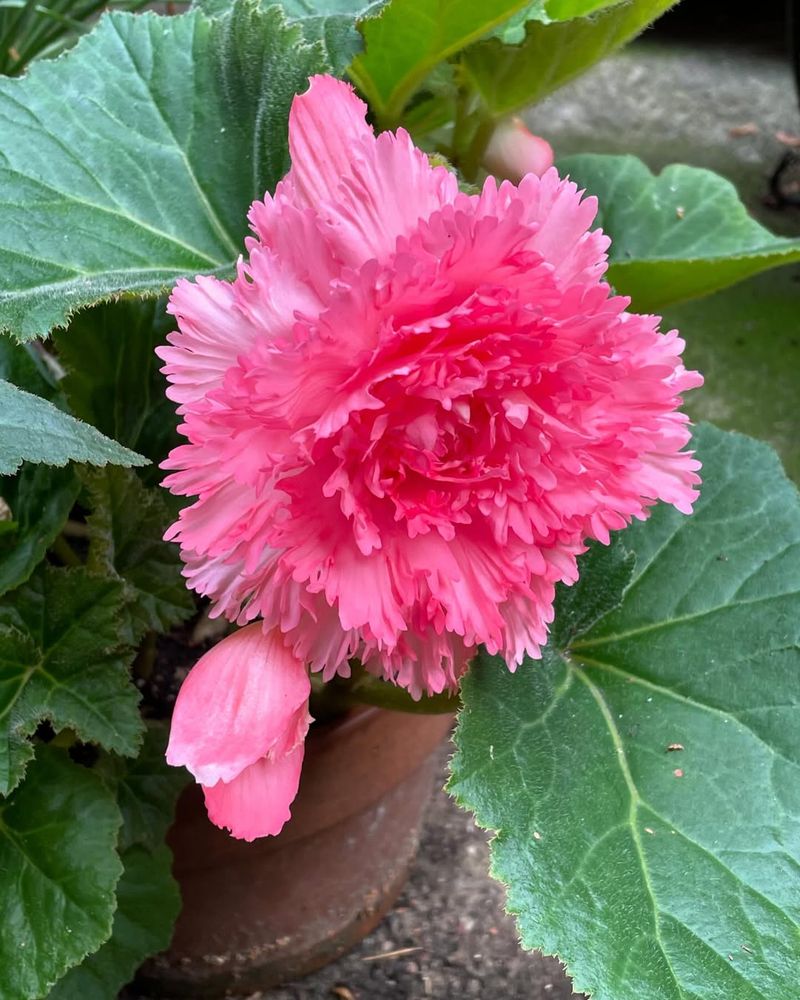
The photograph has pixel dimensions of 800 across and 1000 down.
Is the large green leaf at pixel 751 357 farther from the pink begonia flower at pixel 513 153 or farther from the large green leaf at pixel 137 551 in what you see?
the large green leaf at pixel 137 551

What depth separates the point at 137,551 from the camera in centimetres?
56

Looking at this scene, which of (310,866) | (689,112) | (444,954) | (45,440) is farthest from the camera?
(689,112)

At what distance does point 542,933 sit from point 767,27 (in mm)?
2782

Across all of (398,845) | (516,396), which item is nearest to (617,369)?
(516,396)

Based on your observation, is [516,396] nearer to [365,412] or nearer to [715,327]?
[365,412]

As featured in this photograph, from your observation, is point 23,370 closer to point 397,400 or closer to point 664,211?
point 397,400

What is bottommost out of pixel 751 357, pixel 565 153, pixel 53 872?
pixel 751 357

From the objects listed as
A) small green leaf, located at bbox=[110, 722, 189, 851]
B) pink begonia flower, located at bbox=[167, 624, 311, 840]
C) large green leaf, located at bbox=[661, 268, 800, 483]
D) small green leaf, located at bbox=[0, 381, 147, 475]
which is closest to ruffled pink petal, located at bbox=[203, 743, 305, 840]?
pink begonia flower, located at bbox=[167, 624, 311, 840]

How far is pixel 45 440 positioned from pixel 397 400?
126 mm

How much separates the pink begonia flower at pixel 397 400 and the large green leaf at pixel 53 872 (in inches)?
8.2

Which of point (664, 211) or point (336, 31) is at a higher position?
point (336, 31)

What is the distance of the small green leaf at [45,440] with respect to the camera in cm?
34

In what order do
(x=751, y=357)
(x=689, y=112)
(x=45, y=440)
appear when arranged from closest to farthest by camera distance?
1. (x=45, y=440)
2. (x=751, y=357)
3. (x=689, y=112)

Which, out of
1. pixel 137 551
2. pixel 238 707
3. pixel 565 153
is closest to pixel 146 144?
pixel 137 551
